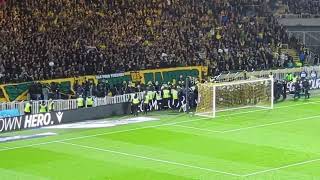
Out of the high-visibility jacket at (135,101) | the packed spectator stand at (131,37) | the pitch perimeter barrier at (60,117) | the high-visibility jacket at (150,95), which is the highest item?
the packed spectator stand at (131,37)

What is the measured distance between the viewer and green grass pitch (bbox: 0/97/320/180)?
23.6 m

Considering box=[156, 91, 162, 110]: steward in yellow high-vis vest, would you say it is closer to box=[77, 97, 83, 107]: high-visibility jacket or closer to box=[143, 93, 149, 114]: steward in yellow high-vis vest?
box=[143, 93, 149, 114]: steward in yellow high-vis vest

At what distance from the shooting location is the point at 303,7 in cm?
6075

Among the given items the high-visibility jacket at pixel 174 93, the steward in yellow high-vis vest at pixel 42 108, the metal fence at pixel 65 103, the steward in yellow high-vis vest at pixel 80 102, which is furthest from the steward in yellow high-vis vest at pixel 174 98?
the steward in yellow high-vis vest at pixel 42 108

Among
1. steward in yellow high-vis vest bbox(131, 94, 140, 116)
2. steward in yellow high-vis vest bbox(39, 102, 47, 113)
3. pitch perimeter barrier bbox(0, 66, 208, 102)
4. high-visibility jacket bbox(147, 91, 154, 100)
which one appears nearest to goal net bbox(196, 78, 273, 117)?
high-visibility jacket bbox(147, 91, 154, 100)

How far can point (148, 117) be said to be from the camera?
36.6 metres

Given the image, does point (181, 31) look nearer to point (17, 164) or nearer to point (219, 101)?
point (219, 101)

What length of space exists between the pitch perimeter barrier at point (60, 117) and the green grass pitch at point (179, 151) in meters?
0.62

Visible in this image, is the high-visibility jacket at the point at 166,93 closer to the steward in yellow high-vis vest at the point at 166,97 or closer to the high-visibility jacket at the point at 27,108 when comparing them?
the steward in yellow high-vis vest at the point at 166,97

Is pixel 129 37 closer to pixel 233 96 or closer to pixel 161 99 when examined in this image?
pixel 161 99

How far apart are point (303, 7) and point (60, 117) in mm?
32756

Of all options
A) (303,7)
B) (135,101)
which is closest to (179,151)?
(135,101)

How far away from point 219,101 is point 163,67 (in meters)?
8.29

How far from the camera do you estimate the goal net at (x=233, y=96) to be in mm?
37500
